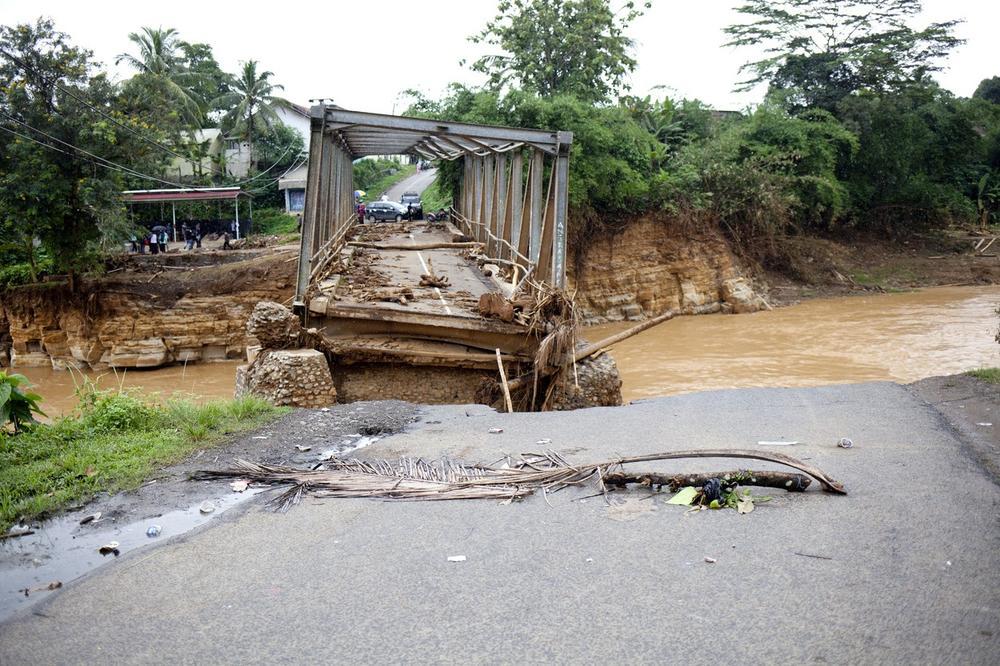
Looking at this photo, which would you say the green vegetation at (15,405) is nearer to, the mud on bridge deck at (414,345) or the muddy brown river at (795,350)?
the mud on bridge deck at (414,345)

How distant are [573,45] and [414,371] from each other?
21.6 meters

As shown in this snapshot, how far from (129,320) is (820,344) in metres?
20.8

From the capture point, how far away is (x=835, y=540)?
12.6 feet

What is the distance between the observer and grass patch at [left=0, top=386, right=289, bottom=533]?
5.04 meters

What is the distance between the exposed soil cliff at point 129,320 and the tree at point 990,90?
133ft

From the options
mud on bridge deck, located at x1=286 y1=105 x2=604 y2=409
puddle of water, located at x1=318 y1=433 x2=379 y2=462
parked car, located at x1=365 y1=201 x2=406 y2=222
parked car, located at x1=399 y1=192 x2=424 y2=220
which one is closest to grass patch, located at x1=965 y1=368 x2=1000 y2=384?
mud on bridge deck, located at x1=286 y1=105 x2=604 y2=409

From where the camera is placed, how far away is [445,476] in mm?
5145

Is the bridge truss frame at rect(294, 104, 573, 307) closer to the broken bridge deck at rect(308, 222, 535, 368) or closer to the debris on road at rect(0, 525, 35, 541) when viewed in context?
the broken bridge deck at rect(308, 222, 535, 368)

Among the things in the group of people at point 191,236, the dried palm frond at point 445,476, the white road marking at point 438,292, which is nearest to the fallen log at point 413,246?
the white road marking at point 438,292

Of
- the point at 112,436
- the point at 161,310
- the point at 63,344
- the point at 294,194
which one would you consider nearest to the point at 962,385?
the point at 112,436

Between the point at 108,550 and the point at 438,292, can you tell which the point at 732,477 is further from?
the point at 438,292

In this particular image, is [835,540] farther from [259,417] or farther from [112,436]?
[112,436]

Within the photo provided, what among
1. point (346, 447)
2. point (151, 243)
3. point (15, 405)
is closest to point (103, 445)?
point (15, 405)

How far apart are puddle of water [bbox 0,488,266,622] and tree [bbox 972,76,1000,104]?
164 ft
